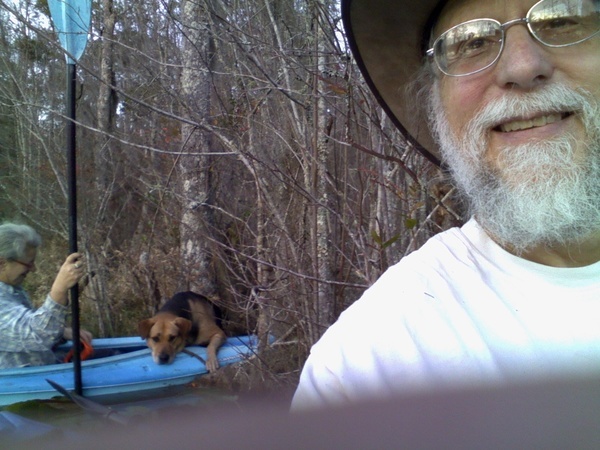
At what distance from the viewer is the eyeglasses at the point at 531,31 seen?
1.69m

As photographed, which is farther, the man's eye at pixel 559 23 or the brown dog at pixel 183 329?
the brown dog at pixel 183 329

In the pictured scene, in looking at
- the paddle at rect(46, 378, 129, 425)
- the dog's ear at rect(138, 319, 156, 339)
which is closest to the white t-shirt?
the paddle at rect(46, 378, 129, 425)

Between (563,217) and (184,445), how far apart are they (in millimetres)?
1550

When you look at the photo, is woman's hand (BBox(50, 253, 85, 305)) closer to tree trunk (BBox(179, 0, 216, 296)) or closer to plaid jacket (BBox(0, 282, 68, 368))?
plaid jacket (BBox(0, 282, 68, 368))

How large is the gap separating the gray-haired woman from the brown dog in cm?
101

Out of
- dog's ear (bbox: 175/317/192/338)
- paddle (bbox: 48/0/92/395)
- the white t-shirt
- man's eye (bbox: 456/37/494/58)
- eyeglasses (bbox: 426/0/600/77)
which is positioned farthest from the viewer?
dog's ear (bbox: 175/317/192/338)

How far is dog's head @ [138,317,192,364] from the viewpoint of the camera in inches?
210

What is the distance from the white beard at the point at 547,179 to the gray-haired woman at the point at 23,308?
3653 millimetres

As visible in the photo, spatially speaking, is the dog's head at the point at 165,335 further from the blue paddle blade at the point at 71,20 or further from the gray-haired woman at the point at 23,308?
the blue paddle blade at the point at 71,20

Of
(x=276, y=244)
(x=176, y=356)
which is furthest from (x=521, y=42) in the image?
(x=176, y=356)

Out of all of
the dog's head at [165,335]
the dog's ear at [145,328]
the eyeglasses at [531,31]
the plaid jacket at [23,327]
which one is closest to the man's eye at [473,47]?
the eyeglasses at [531,31]

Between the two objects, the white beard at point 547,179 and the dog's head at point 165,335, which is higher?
the white beard at point 547,179

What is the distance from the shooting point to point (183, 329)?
5.66m

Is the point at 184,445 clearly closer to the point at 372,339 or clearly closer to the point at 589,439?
the point at 589,439
